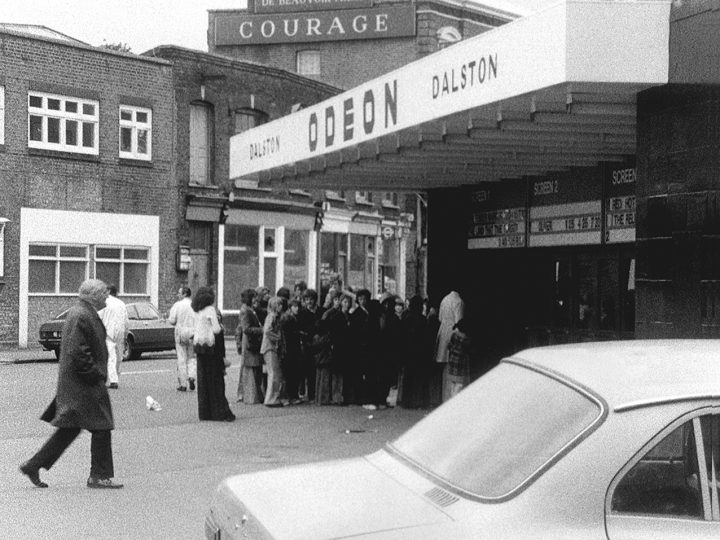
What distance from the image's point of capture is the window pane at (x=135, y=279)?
116ft

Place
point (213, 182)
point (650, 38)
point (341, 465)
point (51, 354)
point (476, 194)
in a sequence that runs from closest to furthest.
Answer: point (341, 465)
point (650, 38)
point (476, 194)
point (51, 354)
point (213, 182)

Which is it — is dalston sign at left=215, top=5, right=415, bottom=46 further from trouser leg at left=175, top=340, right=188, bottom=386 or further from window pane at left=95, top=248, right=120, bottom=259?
trouser leg at left=175, top=340, right=188, bottom=386

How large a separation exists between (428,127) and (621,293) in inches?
149

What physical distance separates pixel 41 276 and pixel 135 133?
534 centimetres

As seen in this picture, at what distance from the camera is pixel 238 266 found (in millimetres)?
39312

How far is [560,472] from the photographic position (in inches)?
148

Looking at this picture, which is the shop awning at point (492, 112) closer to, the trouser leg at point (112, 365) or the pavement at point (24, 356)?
→ the trouser leg at point (112, 365)

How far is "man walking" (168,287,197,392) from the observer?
65.3 feet

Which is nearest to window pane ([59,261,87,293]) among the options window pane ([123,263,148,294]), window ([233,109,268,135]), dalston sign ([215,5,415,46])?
window pane ([123,263,148,294])

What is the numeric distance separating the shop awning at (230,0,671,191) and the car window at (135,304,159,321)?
35.7 ft

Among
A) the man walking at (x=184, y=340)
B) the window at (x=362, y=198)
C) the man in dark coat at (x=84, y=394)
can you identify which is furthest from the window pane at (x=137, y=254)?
the man in dark coat at (x=84, y=394)

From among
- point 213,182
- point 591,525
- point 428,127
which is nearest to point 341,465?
point 591,525

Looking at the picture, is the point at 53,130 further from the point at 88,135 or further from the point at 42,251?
the point at 42,251

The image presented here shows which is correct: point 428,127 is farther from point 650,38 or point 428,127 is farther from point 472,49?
point 650,38
